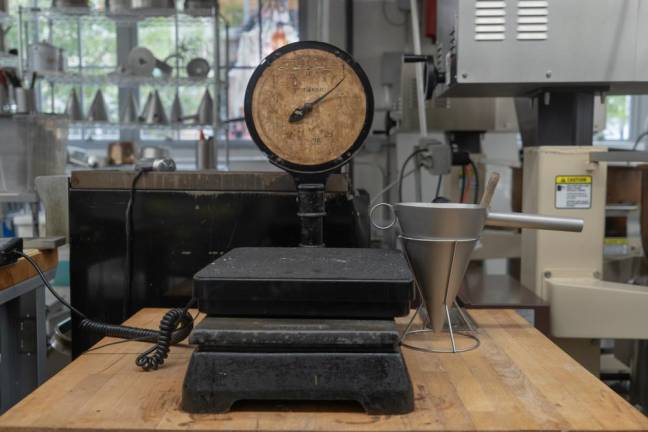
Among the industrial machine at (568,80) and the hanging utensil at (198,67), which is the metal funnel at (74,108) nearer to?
the hanging utensil at (198,67)

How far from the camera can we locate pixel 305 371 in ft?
2.41

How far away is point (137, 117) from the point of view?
12.6 ft

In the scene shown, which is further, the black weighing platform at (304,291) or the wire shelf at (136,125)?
the wire shelf at (136,125)

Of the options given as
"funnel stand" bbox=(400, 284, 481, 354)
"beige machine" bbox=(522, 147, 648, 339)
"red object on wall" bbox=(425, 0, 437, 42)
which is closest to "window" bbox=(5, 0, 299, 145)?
"red object on wall" bbox=(425, 0, 437, 42)

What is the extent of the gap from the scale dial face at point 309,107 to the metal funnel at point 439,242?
19cm

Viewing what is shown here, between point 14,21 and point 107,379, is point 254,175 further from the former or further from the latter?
point 14,21

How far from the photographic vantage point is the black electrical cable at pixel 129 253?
1.23 metres

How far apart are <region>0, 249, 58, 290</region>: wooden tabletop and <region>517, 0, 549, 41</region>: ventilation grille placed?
1.07 meters

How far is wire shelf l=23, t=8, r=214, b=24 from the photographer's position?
11.7ft

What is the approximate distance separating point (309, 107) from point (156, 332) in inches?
17.7

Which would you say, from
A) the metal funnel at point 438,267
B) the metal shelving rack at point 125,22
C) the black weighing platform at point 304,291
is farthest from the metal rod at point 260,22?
the black weighing platform at point 304,291

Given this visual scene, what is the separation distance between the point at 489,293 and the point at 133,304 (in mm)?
Result: 753

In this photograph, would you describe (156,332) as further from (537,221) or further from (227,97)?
(227,97)

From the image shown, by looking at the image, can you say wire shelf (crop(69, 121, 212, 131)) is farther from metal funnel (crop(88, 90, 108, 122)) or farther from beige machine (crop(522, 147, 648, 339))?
beige machine (crop(522, 147, 648, 339))
